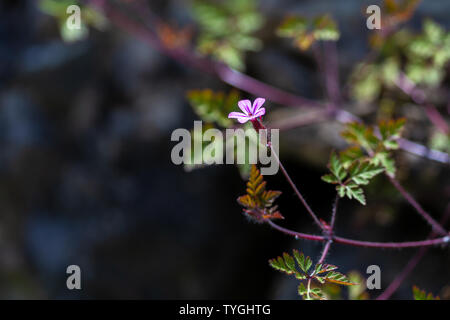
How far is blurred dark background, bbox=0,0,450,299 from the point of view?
2.43 m

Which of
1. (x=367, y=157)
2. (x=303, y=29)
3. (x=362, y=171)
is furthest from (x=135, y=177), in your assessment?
(x=362, y=171)

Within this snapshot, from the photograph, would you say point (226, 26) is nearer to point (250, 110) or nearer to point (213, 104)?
point (213, 104)

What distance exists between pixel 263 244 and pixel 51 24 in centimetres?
230

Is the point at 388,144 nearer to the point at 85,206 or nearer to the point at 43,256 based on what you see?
the point at 85,206

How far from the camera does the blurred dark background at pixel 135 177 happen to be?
7.98 ft

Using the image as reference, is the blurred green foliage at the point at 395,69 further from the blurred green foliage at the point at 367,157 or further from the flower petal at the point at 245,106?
the flower petal at the point at 245,106

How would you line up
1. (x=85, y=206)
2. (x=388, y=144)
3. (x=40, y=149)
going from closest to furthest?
1. (x=388, y=144)
2. (x=85, y=206)
3. (x=40, y=149)

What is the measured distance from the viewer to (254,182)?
1005 millimetres

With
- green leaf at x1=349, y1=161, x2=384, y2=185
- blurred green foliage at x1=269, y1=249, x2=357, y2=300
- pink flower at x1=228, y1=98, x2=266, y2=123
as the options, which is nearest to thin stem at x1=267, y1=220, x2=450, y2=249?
blurred green foliage at x1=269, y1=249, x2=357, y2=300

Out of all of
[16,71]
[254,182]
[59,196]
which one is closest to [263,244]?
[59,196]

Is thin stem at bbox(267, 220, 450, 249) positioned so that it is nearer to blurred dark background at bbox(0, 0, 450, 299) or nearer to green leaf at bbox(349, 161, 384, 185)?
green leaf at bbox(349, 161, 384, 185)

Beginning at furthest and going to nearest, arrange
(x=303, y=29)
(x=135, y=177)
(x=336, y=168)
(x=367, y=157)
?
(x=135, y=177) → (x=303, y=29) → (x=367, y=157) → (x=336, y=168)

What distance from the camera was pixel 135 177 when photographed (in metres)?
A: 2.79

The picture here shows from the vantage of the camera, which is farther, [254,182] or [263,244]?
[263,244]
